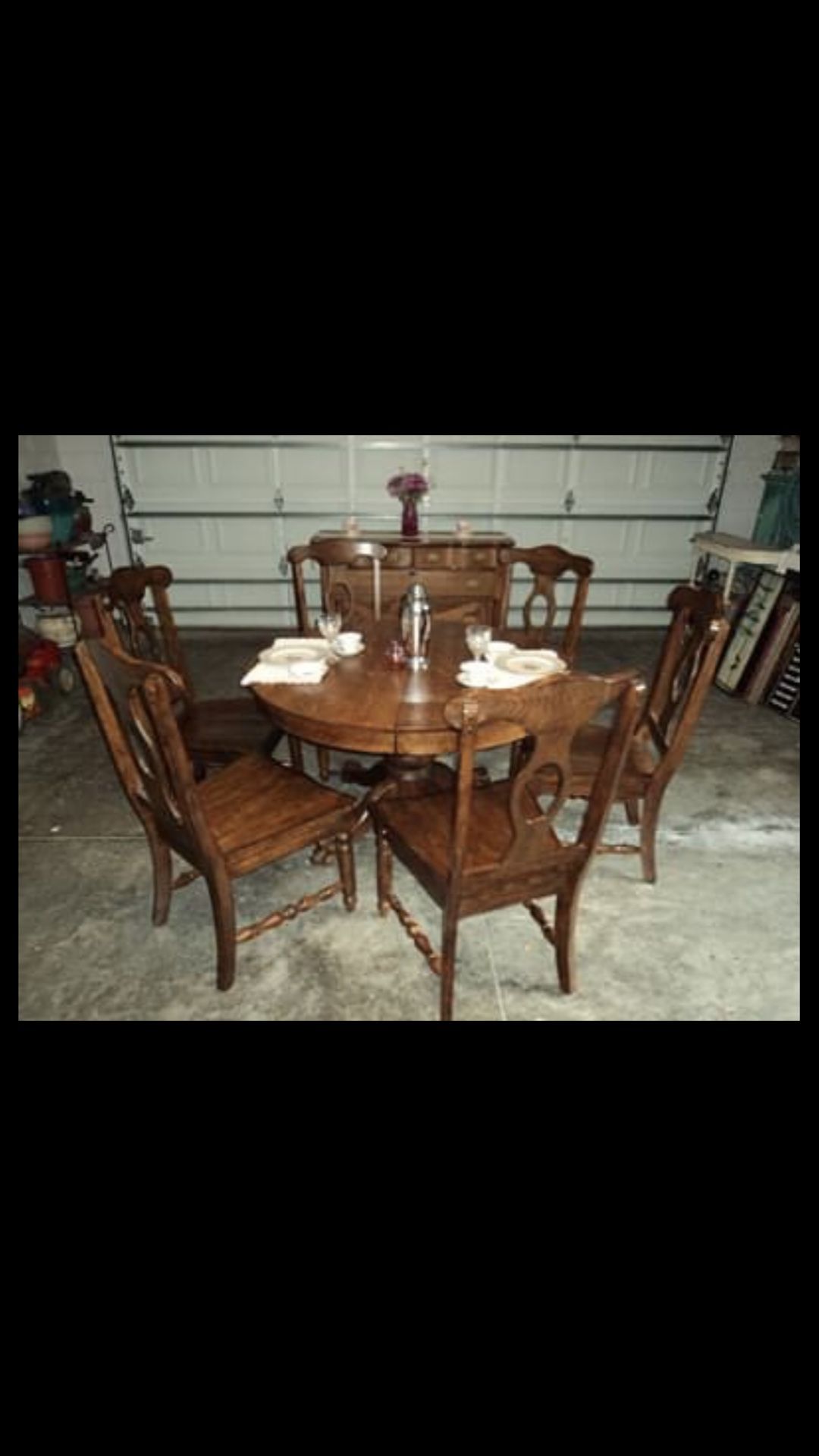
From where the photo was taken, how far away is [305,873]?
2.62 m

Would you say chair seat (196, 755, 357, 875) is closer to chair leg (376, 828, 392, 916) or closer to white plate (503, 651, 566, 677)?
chair leg (376, 828, 392, 916)

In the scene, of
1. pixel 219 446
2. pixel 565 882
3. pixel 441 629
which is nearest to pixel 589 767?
pixel 565 882

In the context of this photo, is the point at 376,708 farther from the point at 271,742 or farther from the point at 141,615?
the point at 141,615

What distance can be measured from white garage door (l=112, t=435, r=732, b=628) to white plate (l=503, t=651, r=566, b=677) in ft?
11.7

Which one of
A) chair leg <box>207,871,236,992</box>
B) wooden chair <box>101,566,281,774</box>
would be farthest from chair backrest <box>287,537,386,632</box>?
chair leg <box>207,871,236,992</box>

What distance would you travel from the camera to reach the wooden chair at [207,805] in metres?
1.68

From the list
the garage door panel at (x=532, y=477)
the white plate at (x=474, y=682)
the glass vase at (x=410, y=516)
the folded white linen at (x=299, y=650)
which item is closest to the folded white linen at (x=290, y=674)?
the folded white linen at (x=299, y=650)

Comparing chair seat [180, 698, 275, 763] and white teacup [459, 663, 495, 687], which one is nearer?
white teacup [459, 663, 495, 687]

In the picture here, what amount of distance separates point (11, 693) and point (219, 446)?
168 inches

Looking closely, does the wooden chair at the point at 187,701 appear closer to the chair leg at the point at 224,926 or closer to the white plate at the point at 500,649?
the chair leg at the point at 224,926

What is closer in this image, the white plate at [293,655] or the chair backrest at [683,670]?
the chair backrest at [683,670]

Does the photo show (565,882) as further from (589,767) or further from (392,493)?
(392,493)

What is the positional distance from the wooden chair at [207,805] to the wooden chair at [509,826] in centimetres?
22

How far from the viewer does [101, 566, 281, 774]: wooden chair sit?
2551 mm
